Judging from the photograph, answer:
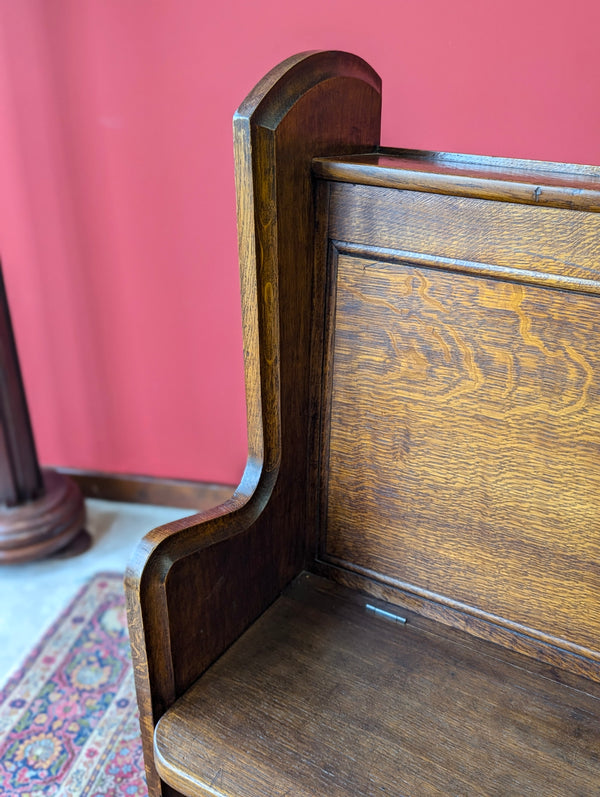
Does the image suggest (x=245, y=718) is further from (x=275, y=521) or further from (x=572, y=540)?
(x=572, y=540)

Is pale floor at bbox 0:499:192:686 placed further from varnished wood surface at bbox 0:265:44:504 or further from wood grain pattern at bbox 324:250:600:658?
wood grain pattern at bbox 324:250:600:658

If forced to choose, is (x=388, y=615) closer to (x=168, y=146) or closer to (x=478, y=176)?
(x=478, y=176)

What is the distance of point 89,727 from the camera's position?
1.70m

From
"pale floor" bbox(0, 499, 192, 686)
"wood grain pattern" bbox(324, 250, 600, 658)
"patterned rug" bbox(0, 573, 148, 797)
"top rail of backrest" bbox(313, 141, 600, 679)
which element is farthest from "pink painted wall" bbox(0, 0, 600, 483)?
"wood grain pattern" bbox(324, 250, 600, 658)

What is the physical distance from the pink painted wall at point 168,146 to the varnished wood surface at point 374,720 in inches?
42.0

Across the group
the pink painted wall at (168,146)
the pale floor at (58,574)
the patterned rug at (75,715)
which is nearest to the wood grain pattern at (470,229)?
the pink painted wall at (168,146)

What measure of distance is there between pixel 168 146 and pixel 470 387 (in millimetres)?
1258

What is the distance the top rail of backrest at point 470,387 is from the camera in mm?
928

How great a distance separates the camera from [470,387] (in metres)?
1.02

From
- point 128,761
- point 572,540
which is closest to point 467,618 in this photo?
point 572,540

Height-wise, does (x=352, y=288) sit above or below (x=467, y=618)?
above

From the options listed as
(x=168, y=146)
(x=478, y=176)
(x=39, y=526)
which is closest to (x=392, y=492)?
(x=478, y=176)

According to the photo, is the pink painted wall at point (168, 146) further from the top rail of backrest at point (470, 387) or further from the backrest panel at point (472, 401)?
the backrest panel at point (472, 401)

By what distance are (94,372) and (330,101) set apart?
1543mm
